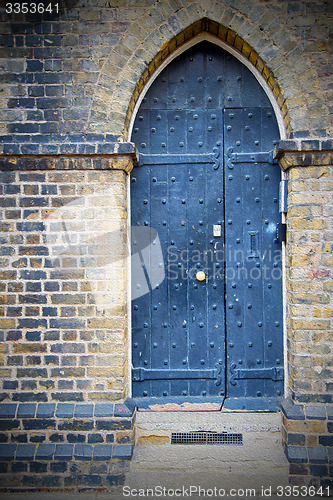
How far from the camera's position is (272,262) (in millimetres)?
3348

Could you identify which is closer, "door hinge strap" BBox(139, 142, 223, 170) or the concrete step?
the concrete step

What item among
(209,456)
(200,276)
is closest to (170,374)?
(209,456)

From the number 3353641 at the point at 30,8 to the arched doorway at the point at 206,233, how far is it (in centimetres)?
110

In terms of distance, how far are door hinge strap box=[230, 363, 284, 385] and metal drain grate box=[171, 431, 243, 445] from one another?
48 centimetres

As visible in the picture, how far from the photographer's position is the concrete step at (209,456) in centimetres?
293

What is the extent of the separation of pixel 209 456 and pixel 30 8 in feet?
14.4

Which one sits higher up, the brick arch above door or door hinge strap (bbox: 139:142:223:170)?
the brick arch above door

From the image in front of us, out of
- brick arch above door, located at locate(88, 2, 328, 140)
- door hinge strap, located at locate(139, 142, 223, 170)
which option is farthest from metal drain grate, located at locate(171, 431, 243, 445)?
brick arch above door, located at locate(88, 2, 328, 140)

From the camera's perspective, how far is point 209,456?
10.2 feet

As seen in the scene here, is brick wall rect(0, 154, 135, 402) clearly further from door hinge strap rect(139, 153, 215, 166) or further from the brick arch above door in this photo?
the brick arch above door

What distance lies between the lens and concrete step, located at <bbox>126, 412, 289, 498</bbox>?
293 centimetres

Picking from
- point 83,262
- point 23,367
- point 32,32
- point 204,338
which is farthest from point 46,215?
point 204,338

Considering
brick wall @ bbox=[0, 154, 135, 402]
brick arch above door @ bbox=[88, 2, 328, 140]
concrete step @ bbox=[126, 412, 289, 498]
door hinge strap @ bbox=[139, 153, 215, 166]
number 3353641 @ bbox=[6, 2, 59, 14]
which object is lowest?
concrete step @ bbox=[126, 412, 289, 498]

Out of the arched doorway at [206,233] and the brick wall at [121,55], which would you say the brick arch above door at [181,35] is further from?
the arched doorway at [206,233]
